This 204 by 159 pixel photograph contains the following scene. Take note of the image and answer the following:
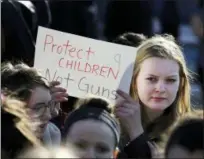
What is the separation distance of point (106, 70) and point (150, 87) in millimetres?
291

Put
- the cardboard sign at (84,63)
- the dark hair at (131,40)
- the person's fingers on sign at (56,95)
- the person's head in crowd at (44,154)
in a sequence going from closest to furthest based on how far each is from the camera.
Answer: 1. the person's head in crowd at (44,154)
2. the person's fingers on sign at (56,95)
3. the cardboard sign at (84,63)
4. the dark hair at (131,40)

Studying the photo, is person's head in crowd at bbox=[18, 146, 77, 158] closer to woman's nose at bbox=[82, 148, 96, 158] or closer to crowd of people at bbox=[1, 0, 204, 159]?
crowd of people at bbox=[1, 0, 204, 159]

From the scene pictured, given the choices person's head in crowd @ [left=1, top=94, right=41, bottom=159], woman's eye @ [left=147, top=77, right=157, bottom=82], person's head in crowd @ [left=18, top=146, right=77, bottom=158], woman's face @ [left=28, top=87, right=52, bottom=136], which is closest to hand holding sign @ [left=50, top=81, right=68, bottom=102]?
woman's face @ [left=28, top=87, right=52, bottom=136]

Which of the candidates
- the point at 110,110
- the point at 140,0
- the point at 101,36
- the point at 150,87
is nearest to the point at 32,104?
the point at 110,110

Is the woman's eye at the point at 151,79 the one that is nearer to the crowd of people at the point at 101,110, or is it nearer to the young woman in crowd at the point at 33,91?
the crowd of people at the point at 101,110

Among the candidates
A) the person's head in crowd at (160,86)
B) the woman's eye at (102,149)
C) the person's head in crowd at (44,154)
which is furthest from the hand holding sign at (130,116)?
the person's head in crowd at (44,154)

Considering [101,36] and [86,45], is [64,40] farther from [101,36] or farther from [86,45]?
[101,36]

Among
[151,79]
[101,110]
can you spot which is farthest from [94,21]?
[101,110]

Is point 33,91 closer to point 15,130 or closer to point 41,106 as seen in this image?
point 41,106

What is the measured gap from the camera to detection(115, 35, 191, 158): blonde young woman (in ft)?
14.5

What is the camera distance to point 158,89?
4402mm

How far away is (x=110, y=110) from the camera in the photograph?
12.8 ft

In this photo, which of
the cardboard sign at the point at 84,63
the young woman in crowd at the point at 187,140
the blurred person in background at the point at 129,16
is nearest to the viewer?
the young woman in crowd at the point at 187,140

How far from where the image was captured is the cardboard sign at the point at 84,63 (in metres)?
4.58
